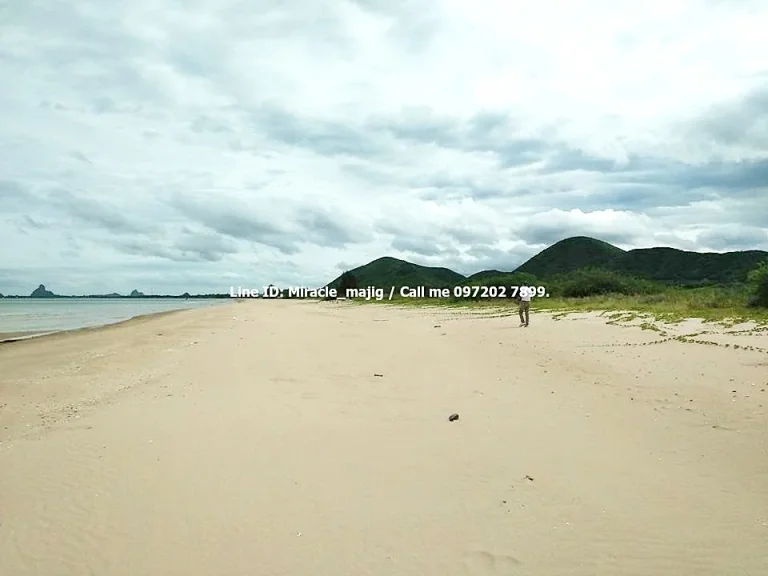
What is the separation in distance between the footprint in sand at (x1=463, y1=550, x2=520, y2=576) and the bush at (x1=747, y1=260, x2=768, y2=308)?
24264 mm

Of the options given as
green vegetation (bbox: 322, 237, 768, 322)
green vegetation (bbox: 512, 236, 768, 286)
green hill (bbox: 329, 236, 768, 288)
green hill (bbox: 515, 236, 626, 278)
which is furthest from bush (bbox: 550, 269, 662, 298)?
green hill (bbox: 515, 236, 626, 278)

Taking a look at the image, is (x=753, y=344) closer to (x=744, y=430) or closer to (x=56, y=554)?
(x=744, y=430)

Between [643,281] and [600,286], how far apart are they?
19.5 ft

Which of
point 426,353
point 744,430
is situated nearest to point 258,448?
point 744,430

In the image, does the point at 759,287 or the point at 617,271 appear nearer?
the point at 759,287

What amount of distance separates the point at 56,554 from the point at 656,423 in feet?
22.0

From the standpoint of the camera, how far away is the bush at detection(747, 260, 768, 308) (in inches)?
926

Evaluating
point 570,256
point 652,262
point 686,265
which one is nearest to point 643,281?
point 686,265

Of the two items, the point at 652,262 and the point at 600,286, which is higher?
the point at 652,262

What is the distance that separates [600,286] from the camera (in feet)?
168

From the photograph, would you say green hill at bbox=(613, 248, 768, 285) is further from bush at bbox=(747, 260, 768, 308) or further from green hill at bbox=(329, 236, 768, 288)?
bush at bbox=(747, 260, 768, 308)

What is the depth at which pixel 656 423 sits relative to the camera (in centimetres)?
718

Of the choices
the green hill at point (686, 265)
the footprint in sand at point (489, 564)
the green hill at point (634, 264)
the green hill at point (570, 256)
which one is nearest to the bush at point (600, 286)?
the green hill at point (634, 264)

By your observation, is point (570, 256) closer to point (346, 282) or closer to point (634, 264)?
point (634, 264)
